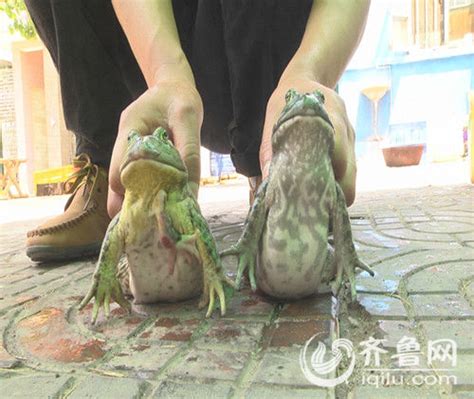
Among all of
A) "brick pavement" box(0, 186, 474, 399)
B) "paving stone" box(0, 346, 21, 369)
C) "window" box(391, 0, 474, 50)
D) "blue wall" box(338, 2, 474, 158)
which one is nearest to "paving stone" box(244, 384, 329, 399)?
"brick pavement" box(0, 186, 474, 399)

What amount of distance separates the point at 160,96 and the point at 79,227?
35.3 inches

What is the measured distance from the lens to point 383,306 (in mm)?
1174

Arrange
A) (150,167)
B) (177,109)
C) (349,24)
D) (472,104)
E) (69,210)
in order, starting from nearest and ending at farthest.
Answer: (150,167) → (177,109) → (349,24) → (69,210) → (472,104)

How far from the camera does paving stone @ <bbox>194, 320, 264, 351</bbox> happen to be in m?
1.01

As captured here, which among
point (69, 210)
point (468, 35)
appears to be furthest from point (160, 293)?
point (468, 35)

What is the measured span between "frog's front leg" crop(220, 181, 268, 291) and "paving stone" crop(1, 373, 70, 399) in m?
0.50

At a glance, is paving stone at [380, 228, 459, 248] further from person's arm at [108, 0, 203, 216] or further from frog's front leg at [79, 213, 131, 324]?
frog's front leg at [79, 213, 131, 324]

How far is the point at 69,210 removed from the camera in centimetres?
216

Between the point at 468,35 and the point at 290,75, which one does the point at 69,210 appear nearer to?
the point at 290,75

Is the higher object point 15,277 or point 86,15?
point 86,15

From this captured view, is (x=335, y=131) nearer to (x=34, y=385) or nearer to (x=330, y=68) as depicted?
(x=330, y=68)

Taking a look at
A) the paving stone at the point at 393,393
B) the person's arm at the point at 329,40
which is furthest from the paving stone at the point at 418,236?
the paving stone at the point at 393,393

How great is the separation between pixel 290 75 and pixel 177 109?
40 cm

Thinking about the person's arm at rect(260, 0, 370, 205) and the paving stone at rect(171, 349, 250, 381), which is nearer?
the paving stone at rect(171, 349, 250, 381)
